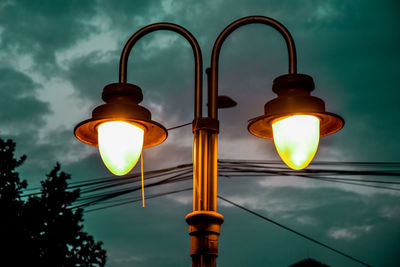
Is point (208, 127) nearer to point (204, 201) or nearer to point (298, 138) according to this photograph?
point (204, 201)

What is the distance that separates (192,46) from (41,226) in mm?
15890

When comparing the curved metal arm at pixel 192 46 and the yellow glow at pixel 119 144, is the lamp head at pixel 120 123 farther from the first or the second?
the curved metal arm at pixel 192 46

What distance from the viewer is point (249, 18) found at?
12.7 ft

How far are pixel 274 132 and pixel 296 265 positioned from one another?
1011 inches

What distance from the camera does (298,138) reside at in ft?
11.8

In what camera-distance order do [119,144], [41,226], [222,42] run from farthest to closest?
[41,226], [222,42], [119,144]

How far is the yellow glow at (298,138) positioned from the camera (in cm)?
360

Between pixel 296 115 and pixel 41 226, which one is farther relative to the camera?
pixel 41 226

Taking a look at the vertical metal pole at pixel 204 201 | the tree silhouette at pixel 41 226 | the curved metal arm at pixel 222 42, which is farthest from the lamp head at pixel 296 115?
the tree silhouette at pixel 41 226

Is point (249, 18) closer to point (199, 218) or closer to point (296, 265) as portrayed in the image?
point (199, 218)

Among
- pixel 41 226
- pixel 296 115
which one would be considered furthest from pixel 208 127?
pixel 41 226

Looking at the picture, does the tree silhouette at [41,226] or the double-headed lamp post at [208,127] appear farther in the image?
the tree silhouette at [41,226]

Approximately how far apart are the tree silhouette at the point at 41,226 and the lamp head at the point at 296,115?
1459 cm

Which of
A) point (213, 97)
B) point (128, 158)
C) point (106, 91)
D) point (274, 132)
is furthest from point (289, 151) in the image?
point (106, 91)
